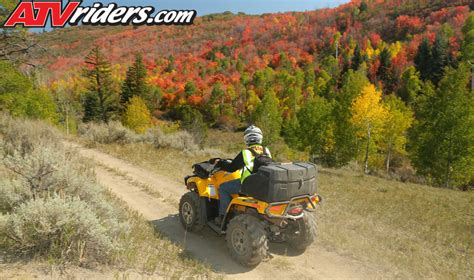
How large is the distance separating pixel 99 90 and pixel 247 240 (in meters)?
53.2

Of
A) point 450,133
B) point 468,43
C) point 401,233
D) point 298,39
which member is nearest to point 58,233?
point 401,233

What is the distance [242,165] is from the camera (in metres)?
6.40

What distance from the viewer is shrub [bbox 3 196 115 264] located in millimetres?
4797

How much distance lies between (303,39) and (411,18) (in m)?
46.1

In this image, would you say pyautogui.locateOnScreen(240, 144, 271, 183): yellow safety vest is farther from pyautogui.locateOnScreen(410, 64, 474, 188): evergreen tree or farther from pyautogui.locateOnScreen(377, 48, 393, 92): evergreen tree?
pyautogui.locateOnScreen(377, 48, 393, 92): evergreen tree

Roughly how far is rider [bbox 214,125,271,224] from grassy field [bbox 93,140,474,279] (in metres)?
2.51

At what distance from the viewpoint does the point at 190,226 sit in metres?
7.38

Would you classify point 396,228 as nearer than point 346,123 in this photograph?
Yes

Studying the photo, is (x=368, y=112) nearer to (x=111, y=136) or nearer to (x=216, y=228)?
(x=111, y=136)

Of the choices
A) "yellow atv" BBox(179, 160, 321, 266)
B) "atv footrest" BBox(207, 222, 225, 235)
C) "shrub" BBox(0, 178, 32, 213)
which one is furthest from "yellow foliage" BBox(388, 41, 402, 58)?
"shrub" BBox(0, 178, 32, 213)

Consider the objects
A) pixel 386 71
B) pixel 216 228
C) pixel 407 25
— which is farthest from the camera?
pixel 407 25

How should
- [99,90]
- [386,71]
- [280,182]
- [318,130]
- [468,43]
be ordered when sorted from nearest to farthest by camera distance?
[280,182]
[318,130]
[99,90]
[468,43]
[386,71]

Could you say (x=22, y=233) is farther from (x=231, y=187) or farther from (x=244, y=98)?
(x=244, y=98)

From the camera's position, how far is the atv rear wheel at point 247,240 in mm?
5766
